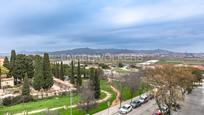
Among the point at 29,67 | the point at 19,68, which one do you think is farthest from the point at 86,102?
the point at 29,67

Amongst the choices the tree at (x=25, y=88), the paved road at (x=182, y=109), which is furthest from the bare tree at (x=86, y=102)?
the tree at (x=25, y=88)

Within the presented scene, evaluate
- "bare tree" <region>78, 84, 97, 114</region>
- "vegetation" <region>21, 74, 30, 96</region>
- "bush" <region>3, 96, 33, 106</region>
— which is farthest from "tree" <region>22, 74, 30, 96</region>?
"bare tree" <region>78, 84, 97, 114</region>

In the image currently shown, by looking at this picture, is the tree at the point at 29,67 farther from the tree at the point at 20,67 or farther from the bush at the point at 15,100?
the bush at the point at 15,100

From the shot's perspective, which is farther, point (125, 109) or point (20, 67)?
point (20, 67)

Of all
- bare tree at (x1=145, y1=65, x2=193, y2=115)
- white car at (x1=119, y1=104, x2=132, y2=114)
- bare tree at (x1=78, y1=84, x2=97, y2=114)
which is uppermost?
bare tree at (x1=145, y1=65, x2=193, y2=115)

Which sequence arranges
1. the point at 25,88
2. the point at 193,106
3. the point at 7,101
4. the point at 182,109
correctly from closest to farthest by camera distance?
the point at 182,109 < the point at 193,106 < the point at 7,101 < the point at 25,88

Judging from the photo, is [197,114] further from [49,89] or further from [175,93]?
[49,89]

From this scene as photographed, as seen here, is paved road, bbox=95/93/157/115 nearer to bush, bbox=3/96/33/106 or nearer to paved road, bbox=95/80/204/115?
paved road, bbox=95/80/204/115

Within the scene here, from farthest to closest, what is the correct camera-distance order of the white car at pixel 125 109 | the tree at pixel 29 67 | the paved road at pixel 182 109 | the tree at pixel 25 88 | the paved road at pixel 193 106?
the tree at pixel 29 67 → the tree at pixel 25 88 → the paved road at pixel 193 106 → the paved road at pixel 182 109 → the white car at pixel 125 109

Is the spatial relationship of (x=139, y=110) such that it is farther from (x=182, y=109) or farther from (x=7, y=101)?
(x=7, y=101)

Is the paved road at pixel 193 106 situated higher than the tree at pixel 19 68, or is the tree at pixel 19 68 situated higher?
the tree at pixel 19 68

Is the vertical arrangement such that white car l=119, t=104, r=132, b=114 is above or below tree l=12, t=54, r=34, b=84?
below
